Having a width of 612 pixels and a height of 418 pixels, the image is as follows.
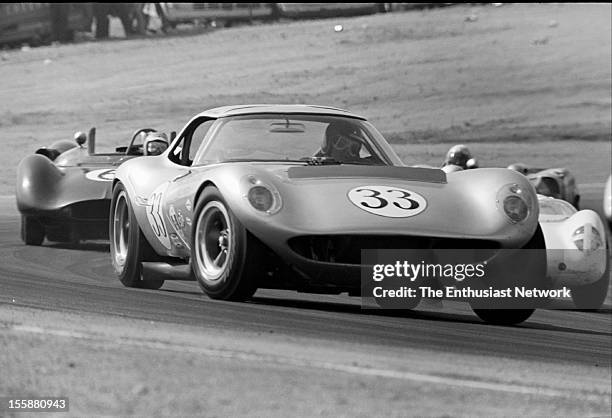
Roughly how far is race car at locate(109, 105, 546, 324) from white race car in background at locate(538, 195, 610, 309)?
2.22 metres

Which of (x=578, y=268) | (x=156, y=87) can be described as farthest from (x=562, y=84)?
(x=578, y=268)

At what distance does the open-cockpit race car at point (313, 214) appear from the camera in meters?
7.04

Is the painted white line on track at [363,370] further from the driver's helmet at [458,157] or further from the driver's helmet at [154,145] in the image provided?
the driver's helmet at [458,157]

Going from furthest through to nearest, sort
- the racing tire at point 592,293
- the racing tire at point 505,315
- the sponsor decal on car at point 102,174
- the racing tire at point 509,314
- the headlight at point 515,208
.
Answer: the sponsor decal on car at point 102,174
the racing tire at point 592,293
the racing tire at point 505,315
the racing tire at point 509,314
the headlight at point 515,208

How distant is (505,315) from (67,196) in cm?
566

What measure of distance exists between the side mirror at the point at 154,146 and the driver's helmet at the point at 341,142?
132 inches

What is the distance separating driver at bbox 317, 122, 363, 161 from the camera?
8156mm

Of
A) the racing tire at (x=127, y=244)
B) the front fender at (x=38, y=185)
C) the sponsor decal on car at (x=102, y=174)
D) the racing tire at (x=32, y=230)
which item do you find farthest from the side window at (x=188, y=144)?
the racing tire at (x=32, y=230)

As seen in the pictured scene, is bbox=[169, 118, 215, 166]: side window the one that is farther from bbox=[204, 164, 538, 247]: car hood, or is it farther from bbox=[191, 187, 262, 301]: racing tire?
bbox=[191, 187, 262, 301]: racing tire

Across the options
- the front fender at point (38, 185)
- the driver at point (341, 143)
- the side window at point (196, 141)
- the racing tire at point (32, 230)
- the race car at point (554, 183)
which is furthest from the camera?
the race car at point (554, 183)

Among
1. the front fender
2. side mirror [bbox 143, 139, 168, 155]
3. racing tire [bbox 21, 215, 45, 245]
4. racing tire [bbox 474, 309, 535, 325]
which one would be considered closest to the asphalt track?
racing tire [bbox 474, 309, 535, 325]

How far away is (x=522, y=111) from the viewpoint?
106 ft

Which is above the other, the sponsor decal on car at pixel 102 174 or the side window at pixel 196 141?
the side window at pixel 196 141

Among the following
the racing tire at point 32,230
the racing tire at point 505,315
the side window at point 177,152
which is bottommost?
the racing tire at point 32,230
